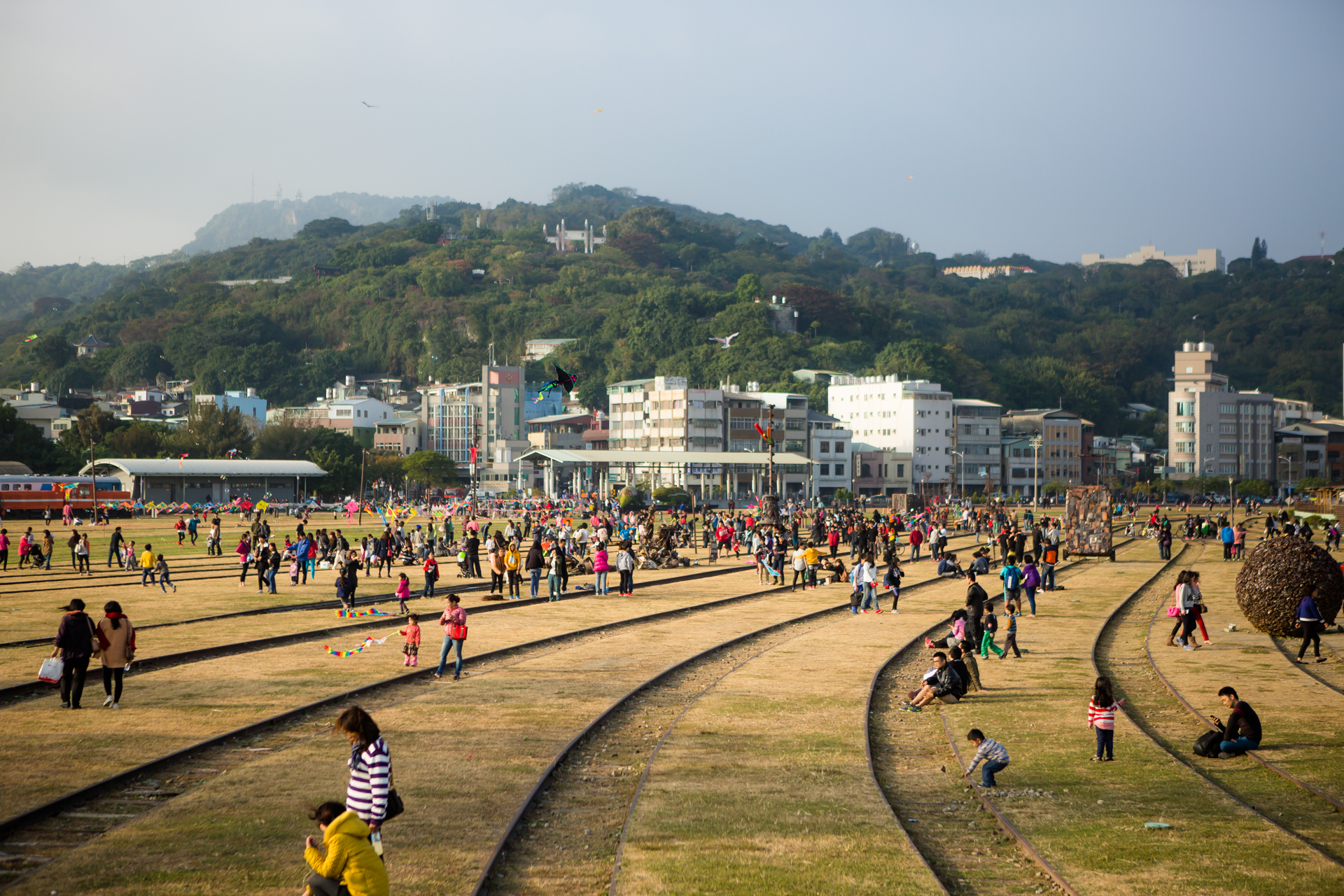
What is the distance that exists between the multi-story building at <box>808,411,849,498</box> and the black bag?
4050 inches

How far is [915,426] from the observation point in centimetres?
12644

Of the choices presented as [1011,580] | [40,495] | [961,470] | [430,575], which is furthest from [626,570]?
[961,470]

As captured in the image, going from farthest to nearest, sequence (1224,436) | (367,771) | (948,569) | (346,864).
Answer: (1224,436) < (948,569) < (367,771) < (346,864)

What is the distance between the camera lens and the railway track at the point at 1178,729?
34.7 feet

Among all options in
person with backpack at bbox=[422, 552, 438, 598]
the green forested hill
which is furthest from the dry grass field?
the green forested hill

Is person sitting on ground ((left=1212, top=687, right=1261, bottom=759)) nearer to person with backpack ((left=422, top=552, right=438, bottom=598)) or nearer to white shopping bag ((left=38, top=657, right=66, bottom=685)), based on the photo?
white shopping bag ((left=38, top=657, right=66, bottom=685))

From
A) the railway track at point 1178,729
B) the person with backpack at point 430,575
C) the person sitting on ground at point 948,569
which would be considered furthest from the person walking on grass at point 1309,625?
the person with backpack at point 430,575

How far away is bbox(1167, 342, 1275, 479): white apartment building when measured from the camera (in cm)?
13175

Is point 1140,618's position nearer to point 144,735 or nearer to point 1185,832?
point 1185,832

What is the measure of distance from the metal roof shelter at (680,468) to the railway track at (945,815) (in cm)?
7114

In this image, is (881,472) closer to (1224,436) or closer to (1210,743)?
(1224,436)

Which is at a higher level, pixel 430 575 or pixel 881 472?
pixel 881 472

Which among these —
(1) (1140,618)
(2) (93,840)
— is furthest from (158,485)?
(2) (93,840)

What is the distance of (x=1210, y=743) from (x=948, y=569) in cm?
2238
